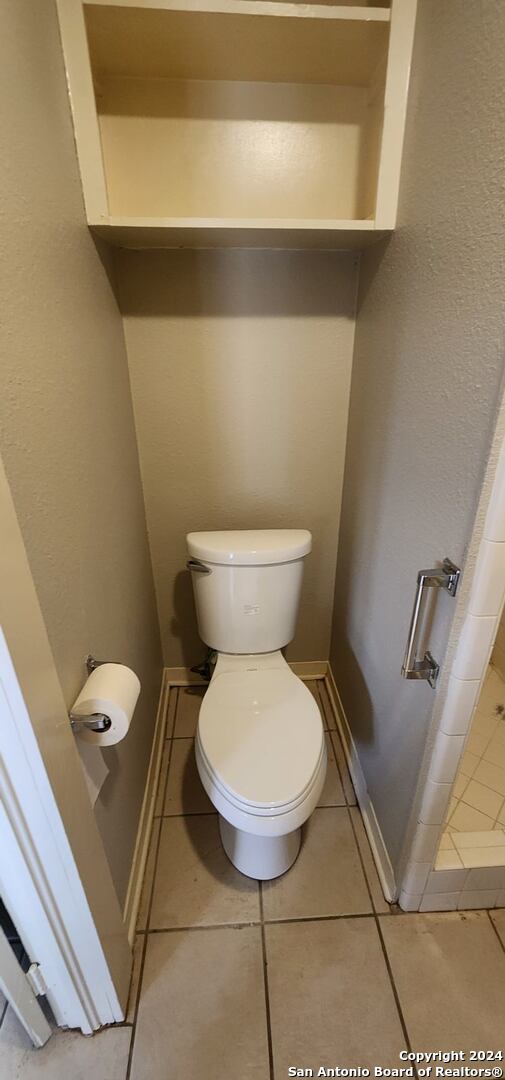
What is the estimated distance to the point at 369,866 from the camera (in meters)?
1.26

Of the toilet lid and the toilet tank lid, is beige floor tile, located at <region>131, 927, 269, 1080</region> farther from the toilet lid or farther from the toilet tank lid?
the toilet tank lid

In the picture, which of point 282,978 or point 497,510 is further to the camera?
point 282,978

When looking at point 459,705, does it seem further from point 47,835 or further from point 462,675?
point 47,835

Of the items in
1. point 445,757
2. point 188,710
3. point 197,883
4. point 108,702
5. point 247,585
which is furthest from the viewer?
point 188,710

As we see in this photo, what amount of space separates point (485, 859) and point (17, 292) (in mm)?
1492

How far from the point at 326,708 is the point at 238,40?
1.92 m

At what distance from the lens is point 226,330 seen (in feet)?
4.27

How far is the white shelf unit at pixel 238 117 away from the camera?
2.90 ft

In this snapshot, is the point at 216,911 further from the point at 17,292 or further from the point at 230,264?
the point at 230,264

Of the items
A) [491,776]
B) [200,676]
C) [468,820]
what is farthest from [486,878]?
[200,676]

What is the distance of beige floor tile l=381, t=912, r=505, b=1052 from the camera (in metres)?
0.96

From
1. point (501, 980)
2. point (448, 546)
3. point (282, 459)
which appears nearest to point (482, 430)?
point (448, 546)

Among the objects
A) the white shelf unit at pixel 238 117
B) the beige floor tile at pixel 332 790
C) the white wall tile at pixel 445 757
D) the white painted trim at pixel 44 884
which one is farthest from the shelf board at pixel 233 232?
the beige floor tile at pixel 332 790

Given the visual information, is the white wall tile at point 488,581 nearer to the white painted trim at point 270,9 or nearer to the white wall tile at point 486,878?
the white wall tile at point 486,878
